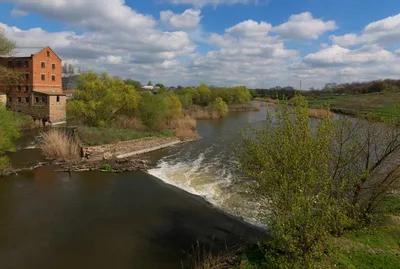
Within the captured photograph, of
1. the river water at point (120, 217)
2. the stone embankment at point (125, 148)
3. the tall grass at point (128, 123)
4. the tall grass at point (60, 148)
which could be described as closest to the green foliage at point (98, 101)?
the tall grass at point (128, 123)

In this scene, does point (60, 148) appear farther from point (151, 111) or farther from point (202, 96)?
point (202, 96)

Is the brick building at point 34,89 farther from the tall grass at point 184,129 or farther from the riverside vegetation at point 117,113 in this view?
the tall grass at point 184,129

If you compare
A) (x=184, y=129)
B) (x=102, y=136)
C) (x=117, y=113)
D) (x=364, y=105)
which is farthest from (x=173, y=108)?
(x=364, y=105)

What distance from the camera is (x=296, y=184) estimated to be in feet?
24.2

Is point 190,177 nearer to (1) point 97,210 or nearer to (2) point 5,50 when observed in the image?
(1) point 97,210

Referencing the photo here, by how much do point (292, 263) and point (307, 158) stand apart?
2.85 meters

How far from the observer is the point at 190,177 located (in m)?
19.9

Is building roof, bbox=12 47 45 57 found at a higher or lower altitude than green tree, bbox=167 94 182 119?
higher

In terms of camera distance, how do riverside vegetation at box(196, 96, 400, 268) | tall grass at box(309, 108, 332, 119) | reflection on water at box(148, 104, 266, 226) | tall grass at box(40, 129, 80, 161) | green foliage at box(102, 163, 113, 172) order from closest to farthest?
riverside vegetation at box(196, 96, 400, 268) < tall grass at box(309, 108, 332, 119) < reflection on water at box(148, 104, 266, 226) < green foliage at box(102, 163, 113, 172) < tall grass at box(40, 129, 80, 161)

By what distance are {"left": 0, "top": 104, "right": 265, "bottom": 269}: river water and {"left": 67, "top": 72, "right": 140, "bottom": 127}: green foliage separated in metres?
9.58

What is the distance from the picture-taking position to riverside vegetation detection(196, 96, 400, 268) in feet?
23.7

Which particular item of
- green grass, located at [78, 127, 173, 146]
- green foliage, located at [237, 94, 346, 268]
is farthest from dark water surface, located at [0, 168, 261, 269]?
green grass, located at [78, 127, 173, 146]

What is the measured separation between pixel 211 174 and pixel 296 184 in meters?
13.4

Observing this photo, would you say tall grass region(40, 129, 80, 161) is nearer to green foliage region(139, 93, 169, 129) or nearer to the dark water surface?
the dark water surface
